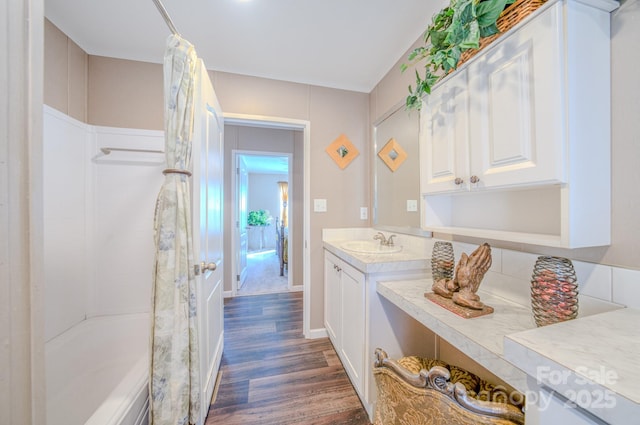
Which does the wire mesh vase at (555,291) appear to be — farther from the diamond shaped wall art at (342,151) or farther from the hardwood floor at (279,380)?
the diamond shaped wall art at (342,151)

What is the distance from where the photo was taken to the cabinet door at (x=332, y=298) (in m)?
1.75

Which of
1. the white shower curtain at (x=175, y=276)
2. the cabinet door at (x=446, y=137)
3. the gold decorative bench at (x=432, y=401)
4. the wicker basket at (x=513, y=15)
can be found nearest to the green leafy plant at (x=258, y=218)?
the white shower curtain at (x=175, y=276)

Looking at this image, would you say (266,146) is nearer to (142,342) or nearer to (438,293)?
(142,342)

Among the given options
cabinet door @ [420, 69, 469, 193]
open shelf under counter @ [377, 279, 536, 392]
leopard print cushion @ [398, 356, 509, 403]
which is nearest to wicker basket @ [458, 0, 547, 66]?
cabinet door @ [420, 69, 469, 193]

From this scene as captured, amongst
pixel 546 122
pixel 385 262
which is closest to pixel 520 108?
pixel 546 122

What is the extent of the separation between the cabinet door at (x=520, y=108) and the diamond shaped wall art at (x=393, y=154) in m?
0.87

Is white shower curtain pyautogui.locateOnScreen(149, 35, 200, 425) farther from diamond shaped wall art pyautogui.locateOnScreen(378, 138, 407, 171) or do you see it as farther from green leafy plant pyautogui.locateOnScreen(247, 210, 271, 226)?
green leafy plant pyautogui.locateOnScreen(247, 210, 271, 226)

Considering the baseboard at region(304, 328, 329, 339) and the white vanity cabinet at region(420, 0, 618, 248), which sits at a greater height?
the white vanity cabinet at region(420, 0, 618, 248)

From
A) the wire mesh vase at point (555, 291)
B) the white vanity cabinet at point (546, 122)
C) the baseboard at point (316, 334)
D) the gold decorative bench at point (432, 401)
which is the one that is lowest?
the baseboard at point (316, 334)

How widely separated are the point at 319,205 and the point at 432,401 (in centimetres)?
165

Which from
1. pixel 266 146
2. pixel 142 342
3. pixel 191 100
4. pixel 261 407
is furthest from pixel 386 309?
pixel 266 146

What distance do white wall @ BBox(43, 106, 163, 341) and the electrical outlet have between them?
4.38 feet

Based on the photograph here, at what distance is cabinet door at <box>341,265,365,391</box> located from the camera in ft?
4.36

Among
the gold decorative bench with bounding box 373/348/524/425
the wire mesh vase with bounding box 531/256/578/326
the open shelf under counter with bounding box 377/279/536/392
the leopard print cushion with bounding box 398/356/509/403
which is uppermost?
the wire mesh vase with bounding box 531/256/578/326
